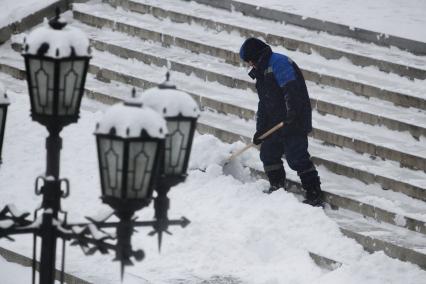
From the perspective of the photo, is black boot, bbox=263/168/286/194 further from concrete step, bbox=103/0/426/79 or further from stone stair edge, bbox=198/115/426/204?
concrete step, bbox=103/0/426/79

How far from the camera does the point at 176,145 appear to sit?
5742mm

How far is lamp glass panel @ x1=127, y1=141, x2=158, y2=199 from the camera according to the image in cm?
525

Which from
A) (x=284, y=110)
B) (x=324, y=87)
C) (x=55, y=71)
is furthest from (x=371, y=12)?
(x=55, y=71)

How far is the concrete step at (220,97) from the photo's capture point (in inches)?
467

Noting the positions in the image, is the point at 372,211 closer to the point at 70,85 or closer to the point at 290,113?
the point at 290,113

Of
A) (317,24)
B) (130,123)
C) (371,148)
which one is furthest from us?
(317,24)

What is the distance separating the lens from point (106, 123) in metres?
5.26

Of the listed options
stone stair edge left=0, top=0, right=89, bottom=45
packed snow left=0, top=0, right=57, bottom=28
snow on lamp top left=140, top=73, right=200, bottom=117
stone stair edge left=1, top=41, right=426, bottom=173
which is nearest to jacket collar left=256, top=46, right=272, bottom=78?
stone stair edge left=1, top=41, right=426, bottom=173

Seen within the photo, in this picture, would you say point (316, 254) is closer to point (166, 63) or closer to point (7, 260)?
point (7, 260)

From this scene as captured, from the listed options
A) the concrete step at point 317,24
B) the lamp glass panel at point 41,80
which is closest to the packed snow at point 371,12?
the concrete step at point 317,24

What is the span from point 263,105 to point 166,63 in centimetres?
406

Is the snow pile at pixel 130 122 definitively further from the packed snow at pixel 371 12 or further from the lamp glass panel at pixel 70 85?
the packed snow at pixel 371 12

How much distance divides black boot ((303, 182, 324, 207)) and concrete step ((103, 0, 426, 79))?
10.2 feet

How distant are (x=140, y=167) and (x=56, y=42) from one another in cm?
97
